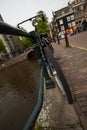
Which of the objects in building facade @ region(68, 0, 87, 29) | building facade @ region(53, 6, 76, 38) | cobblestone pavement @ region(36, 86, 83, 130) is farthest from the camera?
building facade @ region(53, 6, 76, 38)

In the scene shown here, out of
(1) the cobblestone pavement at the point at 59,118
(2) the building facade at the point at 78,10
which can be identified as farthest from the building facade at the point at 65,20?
(1) the cobblestone pavement at the point at 59,118

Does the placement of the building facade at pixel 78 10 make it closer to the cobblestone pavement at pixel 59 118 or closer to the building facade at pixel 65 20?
the building facade at pixel 65 20

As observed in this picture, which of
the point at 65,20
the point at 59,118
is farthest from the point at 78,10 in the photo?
the point at 59,118

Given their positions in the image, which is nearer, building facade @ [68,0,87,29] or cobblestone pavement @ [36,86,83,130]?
cobblestone pavement @ [36,86,83,130]

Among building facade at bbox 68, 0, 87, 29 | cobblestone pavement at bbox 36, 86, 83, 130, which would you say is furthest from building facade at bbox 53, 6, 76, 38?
cobblestone pavement at bbox 36, 86, 83, 130

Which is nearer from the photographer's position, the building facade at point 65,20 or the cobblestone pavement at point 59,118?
the cobblestone pavement at point 59,118

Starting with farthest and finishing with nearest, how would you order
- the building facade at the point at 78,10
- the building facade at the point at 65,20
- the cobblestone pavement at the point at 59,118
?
the building facade at the point at 65,20 → the building facade at the point at 78,10 → the cobblestone pavement at the point at 59,118

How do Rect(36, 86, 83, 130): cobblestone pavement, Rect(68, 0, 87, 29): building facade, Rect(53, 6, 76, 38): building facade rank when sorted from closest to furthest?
Rect(36, 86, 83, 130): cobblestone pavement → Rect(68, 0, 87, 29): building facade → Rect(53, 6, 76, 38): building facade

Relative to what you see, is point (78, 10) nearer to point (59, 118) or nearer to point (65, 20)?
point (65, 20)

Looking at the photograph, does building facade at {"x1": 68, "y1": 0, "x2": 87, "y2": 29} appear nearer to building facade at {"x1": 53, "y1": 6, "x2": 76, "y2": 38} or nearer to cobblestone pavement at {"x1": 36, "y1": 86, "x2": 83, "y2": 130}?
building facade at {"x1": 53, "y1": 6, "x2": 76, "y2": 38}

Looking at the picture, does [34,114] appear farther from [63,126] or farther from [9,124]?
[9,124]

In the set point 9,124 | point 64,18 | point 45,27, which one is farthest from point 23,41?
point 9,124

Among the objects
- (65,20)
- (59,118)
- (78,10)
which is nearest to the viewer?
(59,118)

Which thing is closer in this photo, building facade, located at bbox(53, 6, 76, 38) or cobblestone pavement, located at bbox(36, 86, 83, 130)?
cobblestone pavement, located at bbox(36, 86, 83, 130)
